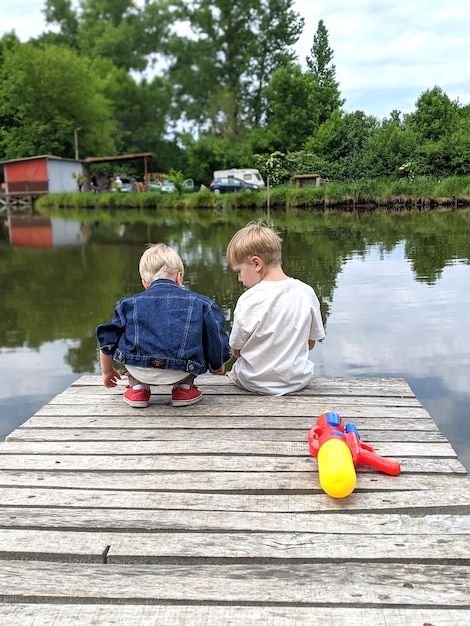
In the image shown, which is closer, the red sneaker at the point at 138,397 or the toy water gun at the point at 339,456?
the toy water gun at the point at 339,456

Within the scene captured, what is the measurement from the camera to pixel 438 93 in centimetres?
2767

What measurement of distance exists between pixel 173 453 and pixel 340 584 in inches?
38.1

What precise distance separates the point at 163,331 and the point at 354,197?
84.0ft

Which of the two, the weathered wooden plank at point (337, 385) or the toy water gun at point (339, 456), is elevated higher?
the toy water gun at point (339, 456)

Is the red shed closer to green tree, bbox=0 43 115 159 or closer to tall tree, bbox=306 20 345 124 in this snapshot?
green tree, bbox=0 43 115 159

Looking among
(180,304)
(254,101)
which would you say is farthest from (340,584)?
(254,101)

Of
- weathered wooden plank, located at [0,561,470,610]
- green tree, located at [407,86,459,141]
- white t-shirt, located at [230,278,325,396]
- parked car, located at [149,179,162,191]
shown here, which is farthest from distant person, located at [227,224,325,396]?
parked car, located at [149,179,162,191]

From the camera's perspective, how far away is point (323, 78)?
85.8ft

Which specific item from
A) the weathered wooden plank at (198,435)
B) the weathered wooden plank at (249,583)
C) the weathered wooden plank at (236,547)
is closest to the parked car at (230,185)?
the weathered wooden plank at (198,435)

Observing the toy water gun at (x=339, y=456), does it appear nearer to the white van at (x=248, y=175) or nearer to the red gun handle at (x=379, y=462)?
the red gun handle at (x=379, y=462)

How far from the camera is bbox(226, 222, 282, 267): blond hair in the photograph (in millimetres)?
2900

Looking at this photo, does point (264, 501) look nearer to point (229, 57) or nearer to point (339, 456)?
point (339, 456)

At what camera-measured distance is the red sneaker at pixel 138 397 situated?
9.50 ft

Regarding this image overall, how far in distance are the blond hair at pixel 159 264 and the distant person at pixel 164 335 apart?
10 mm
